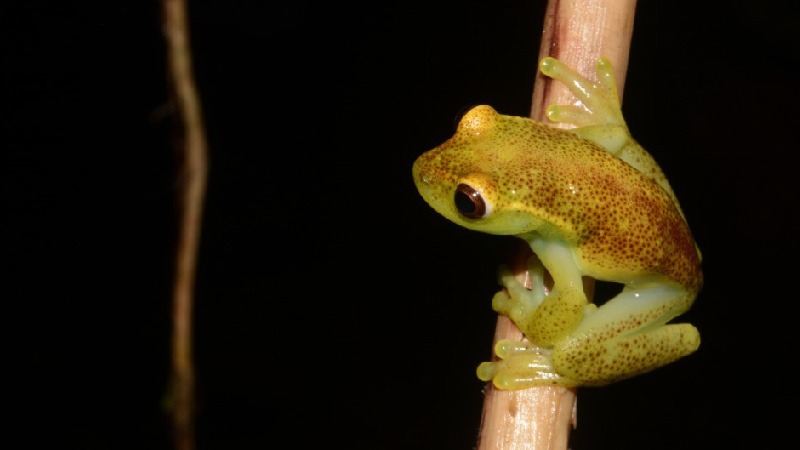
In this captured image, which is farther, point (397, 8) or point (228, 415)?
point (228, 415)

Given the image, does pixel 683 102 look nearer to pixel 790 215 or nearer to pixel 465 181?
pixel 790 215

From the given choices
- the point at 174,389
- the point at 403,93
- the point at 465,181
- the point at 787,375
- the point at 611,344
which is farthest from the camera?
the point at 403,93

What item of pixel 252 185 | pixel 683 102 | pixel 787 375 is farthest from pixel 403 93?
pixel 787 375

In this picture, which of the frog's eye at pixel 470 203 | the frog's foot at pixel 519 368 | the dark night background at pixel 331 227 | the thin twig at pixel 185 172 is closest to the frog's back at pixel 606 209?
the frog's eye at pixel 470 203

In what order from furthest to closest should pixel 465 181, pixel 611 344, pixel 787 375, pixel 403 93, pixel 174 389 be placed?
1. pixel 403 93
2. pixel 787 375
3. pixel 174 389
4. pixel 611 344
5. pixel 465 181

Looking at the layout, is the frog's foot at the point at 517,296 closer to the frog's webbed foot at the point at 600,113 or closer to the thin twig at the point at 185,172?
the frog's webbed foot at the point at 600,113

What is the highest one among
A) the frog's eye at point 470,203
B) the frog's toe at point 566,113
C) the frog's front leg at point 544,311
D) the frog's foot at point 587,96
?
the frog's foot at point 587,96

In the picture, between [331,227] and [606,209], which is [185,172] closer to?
[331,227]
